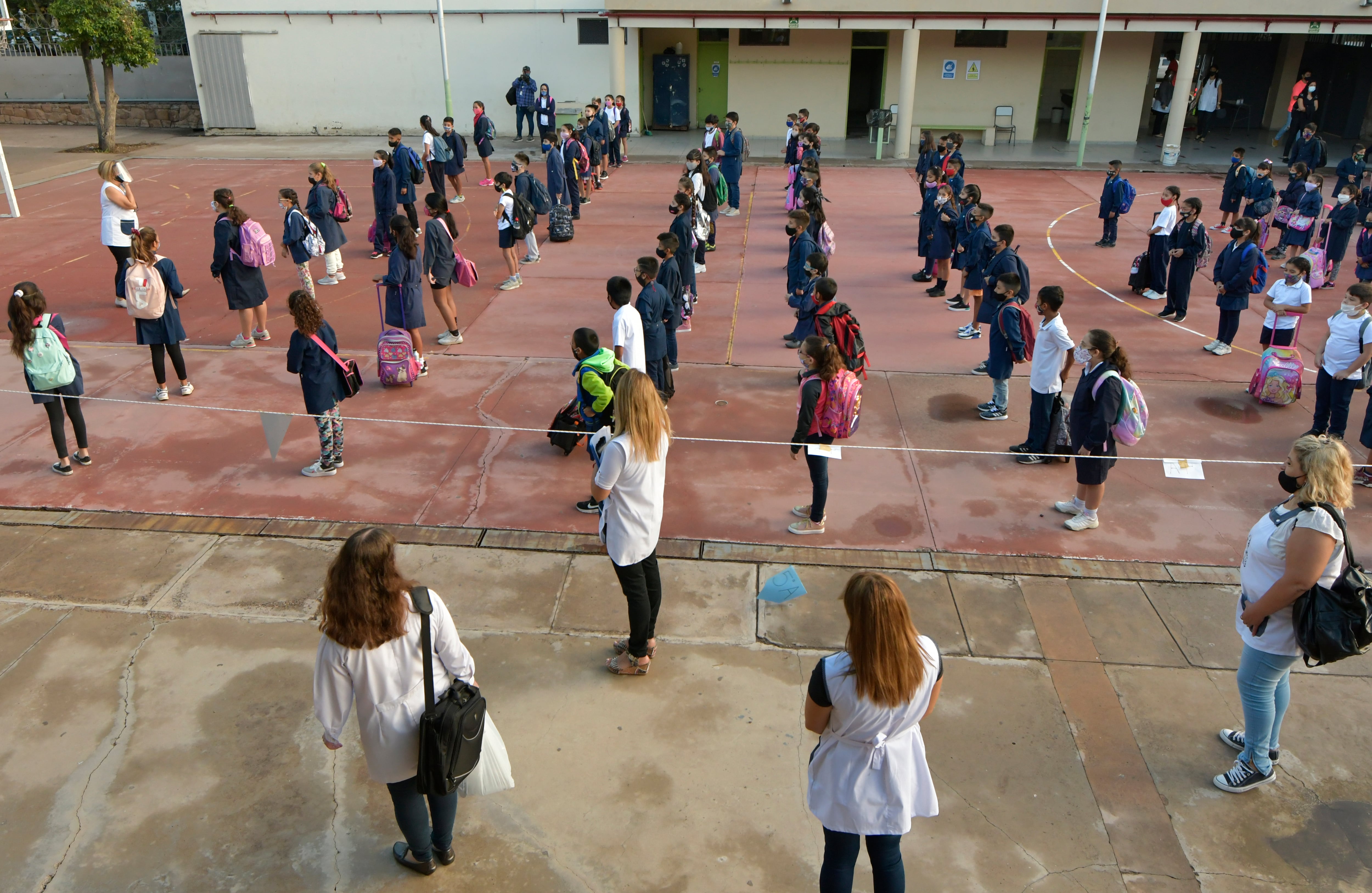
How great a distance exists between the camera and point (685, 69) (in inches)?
1041

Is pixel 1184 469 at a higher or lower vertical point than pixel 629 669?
higher

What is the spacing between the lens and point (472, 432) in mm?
8727

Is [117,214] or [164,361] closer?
[164,361]

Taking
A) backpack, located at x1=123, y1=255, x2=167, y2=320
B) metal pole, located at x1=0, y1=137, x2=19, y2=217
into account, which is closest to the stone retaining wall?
metal pole, located at x1=0, y1=137, x2=19, y2=217

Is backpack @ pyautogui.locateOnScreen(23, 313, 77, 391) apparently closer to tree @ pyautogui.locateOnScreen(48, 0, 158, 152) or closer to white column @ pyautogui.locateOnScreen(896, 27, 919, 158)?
tree @ pyautogui.locateOnScreen(48, 0, 158, 152)

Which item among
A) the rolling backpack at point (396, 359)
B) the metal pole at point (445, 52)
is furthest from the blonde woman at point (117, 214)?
the metal pole at point (445, 52)

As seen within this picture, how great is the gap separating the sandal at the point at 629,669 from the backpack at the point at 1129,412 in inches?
147

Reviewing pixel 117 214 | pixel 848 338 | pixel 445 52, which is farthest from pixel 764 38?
pixel 848 338

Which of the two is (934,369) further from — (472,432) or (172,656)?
(172,656)

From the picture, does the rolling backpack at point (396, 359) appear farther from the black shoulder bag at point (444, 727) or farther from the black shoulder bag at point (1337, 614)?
the black shoulder bag at point (1337, 614)

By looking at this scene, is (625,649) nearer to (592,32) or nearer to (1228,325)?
(1228,325)

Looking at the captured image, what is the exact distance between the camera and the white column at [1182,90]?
71.6ft

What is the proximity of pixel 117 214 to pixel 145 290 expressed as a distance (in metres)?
3.87

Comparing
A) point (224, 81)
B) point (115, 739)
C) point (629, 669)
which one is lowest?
point (115, 739)
